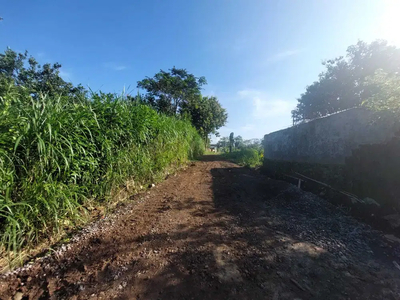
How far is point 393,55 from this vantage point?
36.0 feet

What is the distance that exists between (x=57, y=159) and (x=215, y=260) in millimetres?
1793

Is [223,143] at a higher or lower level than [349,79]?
lower

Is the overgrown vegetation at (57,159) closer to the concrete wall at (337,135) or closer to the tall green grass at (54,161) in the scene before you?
the tall green grass at (54,161)

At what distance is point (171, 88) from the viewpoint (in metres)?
12.4

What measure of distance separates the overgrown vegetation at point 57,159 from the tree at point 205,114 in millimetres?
10349

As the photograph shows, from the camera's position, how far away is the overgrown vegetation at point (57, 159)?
1.51 meters

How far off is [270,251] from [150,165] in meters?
2.41

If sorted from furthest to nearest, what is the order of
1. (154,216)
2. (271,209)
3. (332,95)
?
1. (332,95)
2. (271,209)
3. (154,216)

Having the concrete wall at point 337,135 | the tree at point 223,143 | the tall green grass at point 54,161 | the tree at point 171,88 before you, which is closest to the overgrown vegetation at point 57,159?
the tall green grass at point 54,161

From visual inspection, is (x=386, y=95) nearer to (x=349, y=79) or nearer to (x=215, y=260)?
(x=215, y=260)

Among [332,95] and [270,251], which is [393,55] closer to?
[332,95]

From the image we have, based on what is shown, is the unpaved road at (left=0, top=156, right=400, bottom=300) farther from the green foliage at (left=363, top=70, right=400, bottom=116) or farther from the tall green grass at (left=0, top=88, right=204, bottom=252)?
the green foliage at (left=363, top=70, right=400, bottom=116)

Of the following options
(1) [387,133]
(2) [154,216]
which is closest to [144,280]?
(2) [154,216]

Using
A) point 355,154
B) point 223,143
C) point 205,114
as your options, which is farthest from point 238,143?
point 355,154
